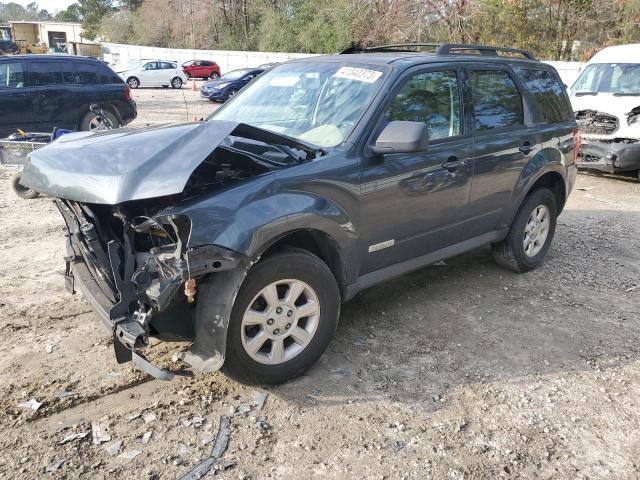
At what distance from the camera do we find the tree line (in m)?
24.7

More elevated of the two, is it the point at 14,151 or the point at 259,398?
the point at 14,151

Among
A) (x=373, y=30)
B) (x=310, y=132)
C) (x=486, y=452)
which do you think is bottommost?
(x=486, y=452)

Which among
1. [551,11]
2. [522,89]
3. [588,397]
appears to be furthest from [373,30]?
[588,397]

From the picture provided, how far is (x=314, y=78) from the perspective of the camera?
13.5 ft

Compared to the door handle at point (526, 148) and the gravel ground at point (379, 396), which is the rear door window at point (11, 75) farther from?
the door handle at point (526, 148)

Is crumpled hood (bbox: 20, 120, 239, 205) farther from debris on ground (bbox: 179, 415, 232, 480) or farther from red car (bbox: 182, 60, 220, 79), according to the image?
red car (bbox: 182, 60, 220, 79)

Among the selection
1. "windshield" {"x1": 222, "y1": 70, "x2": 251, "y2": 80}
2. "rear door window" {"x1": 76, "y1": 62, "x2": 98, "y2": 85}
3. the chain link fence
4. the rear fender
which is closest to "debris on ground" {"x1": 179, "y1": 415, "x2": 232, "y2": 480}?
the rear fender

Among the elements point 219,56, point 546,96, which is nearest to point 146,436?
point 546,96

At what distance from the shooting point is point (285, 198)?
3150 millimetres

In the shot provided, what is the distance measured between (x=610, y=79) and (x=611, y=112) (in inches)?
48.9

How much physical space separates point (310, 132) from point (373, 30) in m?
27.2

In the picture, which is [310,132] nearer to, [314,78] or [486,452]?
[314,78]

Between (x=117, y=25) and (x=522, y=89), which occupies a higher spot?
(x=117, y=25)

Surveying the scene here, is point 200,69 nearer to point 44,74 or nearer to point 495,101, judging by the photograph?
point 44,74
